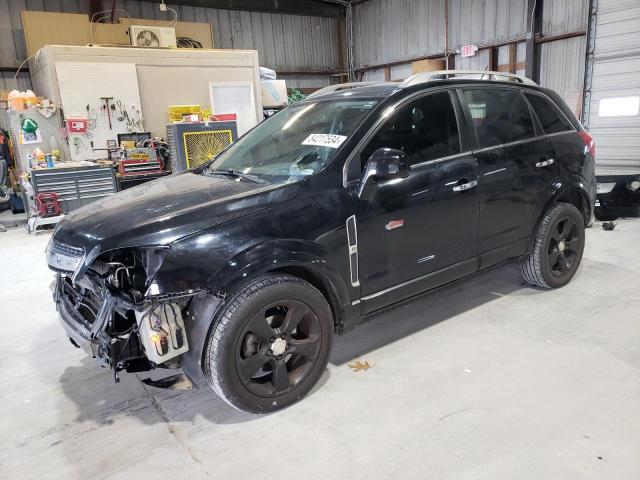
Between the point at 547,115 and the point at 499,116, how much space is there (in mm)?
542

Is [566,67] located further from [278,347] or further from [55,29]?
[55,29]

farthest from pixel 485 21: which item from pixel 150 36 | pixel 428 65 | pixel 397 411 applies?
pixel 397 411

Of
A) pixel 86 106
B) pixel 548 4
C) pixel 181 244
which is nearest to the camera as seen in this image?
pixel 181 244

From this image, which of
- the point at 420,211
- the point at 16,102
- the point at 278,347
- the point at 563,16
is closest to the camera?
the point at 278,347

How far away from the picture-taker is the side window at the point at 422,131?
8.29 feet

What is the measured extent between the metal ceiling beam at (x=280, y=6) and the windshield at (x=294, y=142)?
10.4 meters

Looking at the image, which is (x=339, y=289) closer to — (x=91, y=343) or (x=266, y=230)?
(x=266, y=230)

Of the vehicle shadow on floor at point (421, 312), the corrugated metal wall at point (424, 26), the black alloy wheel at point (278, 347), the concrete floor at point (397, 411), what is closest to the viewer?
the concrete floor at point (397, 411)

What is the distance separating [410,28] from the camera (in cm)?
1283

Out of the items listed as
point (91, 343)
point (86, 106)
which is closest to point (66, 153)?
point (86, 106)

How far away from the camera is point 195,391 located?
8.19 ft

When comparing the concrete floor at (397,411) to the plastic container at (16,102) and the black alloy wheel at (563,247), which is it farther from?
the plastic container at (16,102)

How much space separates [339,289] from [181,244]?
2.68 ft

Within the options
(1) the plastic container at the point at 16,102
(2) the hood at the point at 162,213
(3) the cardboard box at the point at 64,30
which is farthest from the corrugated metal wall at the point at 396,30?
(2) the hood at the point at 162,213
